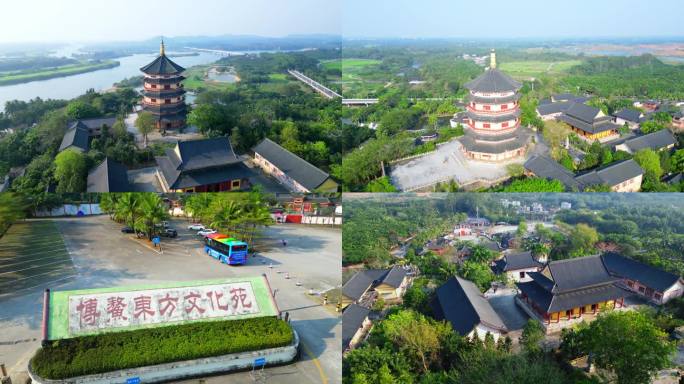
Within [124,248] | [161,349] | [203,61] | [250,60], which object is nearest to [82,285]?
[124,248]

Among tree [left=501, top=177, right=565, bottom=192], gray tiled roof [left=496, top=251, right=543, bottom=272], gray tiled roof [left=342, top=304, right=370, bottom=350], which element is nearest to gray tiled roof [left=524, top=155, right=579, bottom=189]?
tree [left=501, top=177, right=565, bottom=192]

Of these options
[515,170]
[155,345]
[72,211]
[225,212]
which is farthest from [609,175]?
[72,211]

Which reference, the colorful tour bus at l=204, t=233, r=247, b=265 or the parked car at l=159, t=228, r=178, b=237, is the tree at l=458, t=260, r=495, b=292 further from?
the parked car at l=159, t=228, r=178, b=237

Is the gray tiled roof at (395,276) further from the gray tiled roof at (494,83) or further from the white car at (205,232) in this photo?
the gray tiled roof at (494,83)

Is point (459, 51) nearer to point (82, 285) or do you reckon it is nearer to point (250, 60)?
point (250, 60)

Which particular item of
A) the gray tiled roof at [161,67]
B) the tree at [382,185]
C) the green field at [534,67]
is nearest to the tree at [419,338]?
the tree at [382,185]

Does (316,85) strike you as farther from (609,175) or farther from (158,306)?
(158,306)
